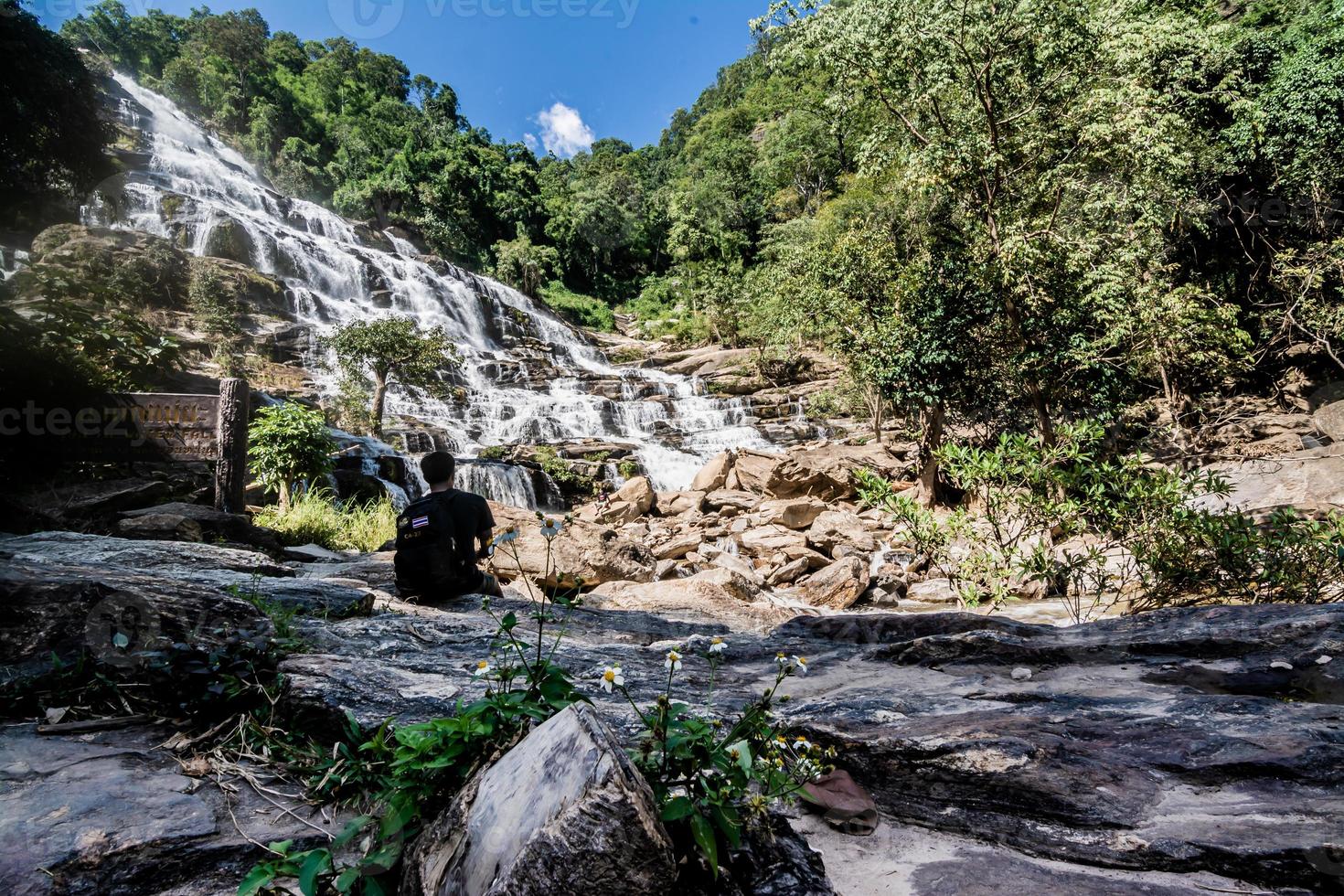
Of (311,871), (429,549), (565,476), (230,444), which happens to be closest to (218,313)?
(565,476)

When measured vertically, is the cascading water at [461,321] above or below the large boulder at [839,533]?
above

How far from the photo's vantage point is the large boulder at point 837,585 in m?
7.73

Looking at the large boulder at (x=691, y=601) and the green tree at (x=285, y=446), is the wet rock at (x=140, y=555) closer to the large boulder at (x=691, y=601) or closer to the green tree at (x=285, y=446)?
the large boulder at (x=691, y=601)

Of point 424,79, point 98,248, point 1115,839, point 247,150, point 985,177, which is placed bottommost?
point 1115,839

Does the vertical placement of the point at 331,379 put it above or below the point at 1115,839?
above

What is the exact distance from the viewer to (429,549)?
4156 millimetres

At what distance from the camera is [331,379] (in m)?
18.8

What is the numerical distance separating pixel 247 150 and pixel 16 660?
1969 inches

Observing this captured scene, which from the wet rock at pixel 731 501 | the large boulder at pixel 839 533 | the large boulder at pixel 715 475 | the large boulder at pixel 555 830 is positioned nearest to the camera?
the large boulder at pixel 555 830

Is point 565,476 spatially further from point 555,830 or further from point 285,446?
point 555,830

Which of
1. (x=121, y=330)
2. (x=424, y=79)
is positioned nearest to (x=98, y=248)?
(x=121, y=330)

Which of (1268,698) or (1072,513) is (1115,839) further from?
(1072,513)

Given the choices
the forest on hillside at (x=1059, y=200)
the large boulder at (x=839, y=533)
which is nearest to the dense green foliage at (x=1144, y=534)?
the large boulder at (x=839, y=533)

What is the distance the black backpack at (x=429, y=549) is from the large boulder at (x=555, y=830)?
3000mm
